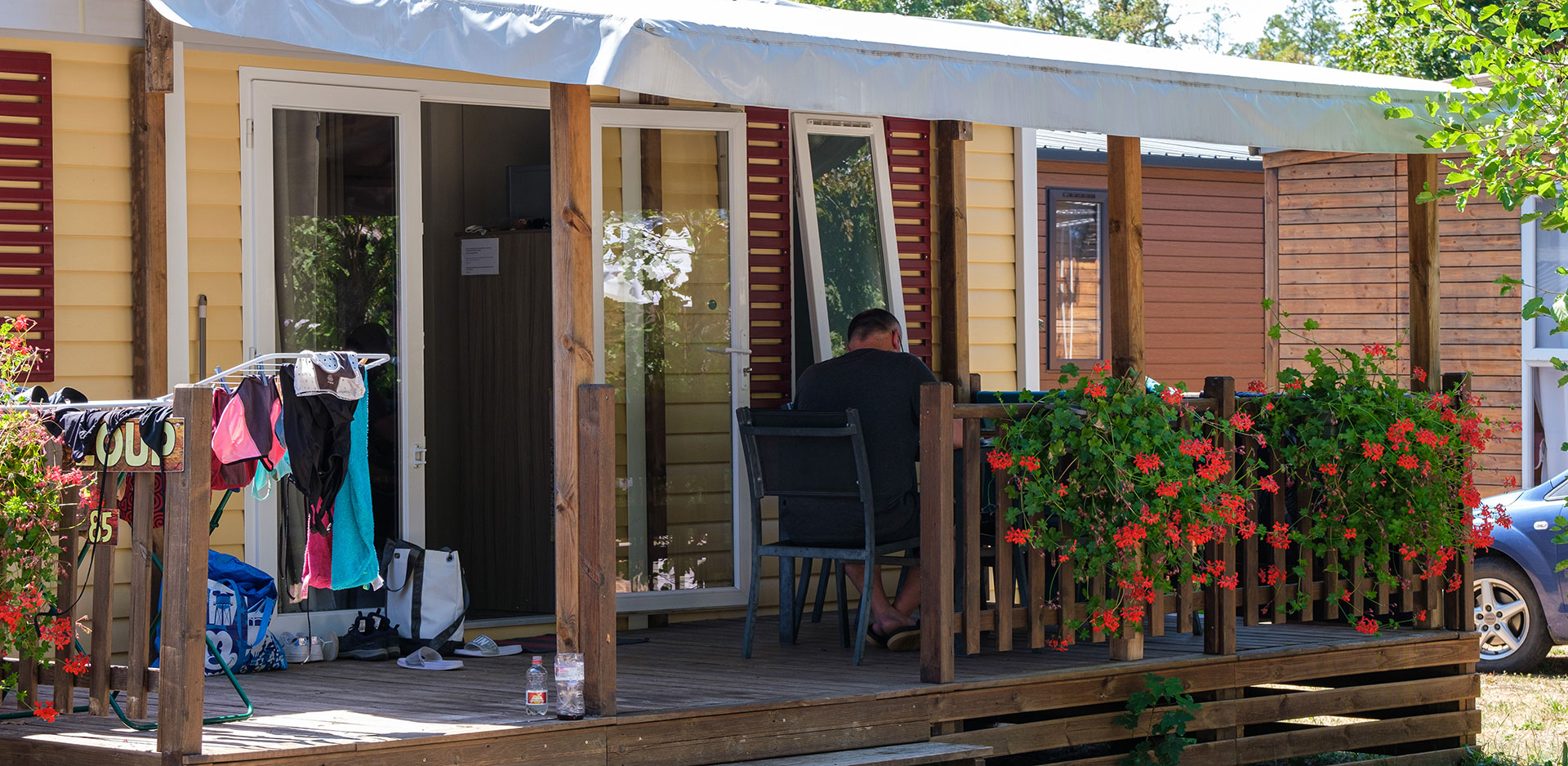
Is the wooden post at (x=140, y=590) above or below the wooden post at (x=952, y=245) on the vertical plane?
below

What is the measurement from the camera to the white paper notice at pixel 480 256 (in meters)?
7.14

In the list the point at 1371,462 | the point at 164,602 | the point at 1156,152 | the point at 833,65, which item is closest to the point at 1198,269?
the point at 1156,152

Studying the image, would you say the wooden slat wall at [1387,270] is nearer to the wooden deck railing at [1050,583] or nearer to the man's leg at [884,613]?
the wooden deck railing at [1050,583]

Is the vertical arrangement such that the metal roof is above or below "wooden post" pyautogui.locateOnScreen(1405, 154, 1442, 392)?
above

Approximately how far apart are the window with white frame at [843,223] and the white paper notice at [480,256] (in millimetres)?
1334

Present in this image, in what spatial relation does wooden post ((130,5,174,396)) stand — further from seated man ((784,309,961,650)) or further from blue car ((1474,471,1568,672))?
blue car ((1474,471,1568,672))

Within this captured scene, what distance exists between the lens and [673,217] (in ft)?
21.9

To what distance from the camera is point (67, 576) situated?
4.46m

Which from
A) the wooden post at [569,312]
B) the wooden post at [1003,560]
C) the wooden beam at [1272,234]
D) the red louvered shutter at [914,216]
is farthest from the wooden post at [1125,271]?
the wooden beam at [1272,234]

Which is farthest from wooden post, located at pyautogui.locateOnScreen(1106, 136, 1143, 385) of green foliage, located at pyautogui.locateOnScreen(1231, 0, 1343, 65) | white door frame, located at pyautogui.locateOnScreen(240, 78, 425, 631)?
green foliage, located at pyautogui.locateOnScreen(1231, 0, 1343, 65)

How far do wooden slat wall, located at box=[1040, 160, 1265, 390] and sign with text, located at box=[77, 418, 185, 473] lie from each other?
1071 centimetres

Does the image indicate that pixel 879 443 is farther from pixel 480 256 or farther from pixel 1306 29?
pixel 1306 29

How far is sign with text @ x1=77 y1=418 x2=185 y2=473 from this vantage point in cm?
404

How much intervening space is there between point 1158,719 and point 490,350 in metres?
3.32
